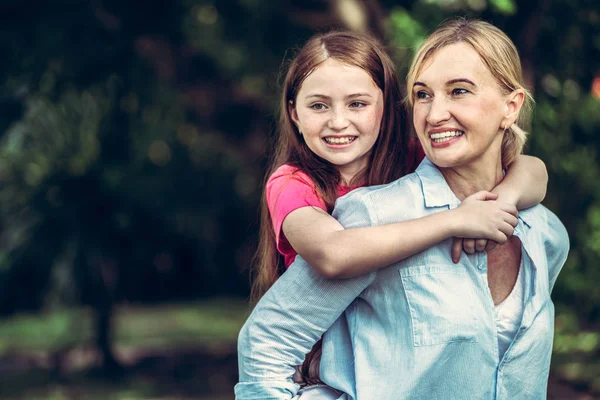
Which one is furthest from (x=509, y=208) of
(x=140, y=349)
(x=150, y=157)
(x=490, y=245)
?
(x=140, y=349)

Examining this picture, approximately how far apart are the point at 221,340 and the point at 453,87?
20.9 ft

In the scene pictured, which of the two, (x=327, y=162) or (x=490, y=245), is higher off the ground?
(x=327, y=162)

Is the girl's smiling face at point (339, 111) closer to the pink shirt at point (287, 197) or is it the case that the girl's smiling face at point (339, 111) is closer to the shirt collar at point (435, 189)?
the pink shirt at point (287, 197)

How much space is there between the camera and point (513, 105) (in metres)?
2.15

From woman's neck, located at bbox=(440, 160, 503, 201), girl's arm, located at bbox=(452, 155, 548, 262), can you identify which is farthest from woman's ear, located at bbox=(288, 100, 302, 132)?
girl's arm, located at bbox=(452, 155, 548, 262)

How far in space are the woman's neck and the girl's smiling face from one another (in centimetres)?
31

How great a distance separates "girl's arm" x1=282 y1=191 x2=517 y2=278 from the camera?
1.98 m

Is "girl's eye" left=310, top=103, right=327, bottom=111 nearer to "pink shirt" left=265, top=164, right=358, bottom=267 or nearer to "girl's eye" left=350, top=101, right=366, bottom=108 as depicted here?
"girl's eye" left=350, top=101, right=366, bottom=108

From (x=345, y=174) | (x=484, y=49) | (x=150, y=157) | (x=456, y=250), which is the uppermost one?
(x=150, y=157)

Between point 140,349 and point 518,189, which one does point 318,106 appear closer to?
point 518,189

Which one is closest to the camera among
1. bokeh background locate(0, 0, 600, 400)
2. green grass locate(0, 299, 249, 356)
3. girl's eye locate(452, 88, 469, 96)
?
girl's eye locate(452, 88, 469, 96)

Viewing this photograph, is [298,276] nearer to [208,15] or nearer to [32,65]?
[32,65]

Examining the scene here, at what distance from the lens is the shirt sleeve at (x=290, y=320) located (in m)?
2.05

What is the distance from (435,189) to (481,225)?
0.56 feet
